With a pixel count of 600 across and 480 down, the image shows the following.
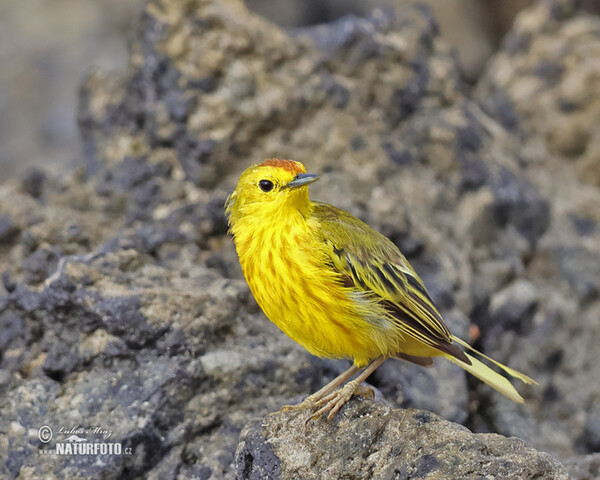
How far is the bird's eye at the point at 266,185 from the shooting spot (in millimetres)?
3521

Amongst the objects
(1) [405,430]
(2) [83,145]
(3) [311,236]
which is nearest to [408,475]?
(1) [405,430]

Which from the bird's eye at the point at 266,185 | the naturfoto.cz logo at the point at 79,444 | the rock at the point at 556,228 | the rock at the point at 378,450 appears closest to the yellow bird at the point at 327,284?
the bird's eye at the point at 266,185

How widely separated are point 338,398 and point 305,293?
56 centimetres

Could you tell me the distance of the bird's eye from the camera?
352 cm

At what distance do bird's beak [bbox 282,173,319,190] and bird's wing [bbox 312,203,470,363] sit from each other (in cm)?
25

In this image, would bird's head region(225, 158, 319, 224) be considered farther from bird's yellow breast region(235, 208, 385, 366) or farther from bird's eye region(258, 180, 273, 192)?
bird's yellow breast region(235, 208, 385, 366)

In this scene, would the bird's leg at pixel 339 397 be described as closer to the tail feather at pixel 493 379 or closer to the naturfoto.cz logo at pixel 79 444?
the tail feather at pixel 493 379

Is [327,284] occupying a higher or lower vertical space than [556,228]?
higher

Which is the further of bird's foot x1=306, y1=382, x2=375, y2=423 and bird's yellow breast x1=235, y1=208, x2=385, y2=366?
bird's yellow breast x1=235, y1=208, x2=385, y2=366

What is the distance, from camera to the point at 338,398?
3328 millimetres

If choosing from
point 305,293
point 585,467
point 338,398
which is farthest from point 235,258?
point 585,467

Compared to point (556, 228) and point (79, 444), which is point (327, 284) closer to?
point (79, 444)

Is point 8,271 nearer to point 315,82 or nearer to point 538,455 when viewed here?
point 315,82

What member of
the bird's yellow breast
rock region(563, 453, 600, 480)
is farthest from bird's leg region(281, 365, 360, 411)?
rock region(563, 453, 600, 480)
